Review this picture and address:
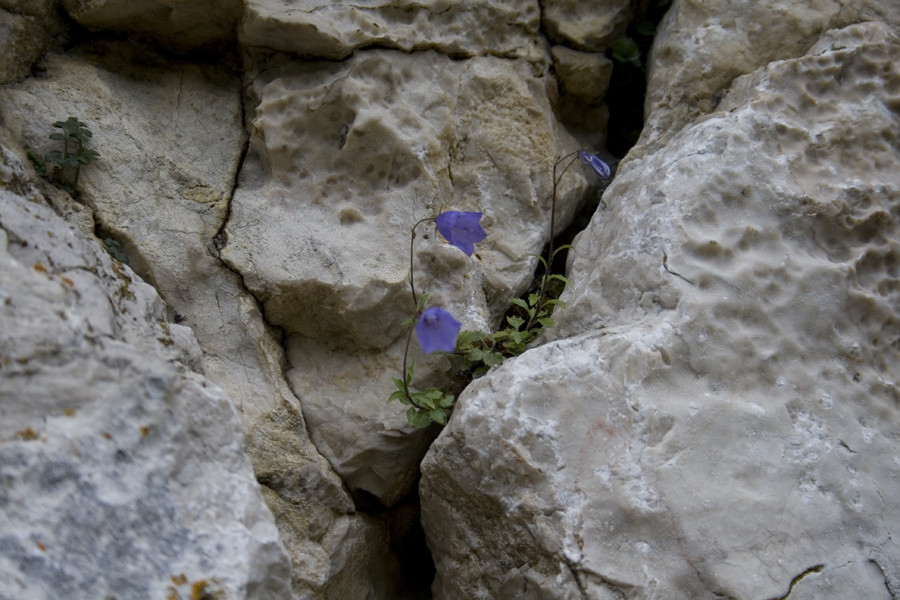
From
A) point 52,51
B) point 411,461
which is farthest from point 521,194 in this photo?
point 52,51

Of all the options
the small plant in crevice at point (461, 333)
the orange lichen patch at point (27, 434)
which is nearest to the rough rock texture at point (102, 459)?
the orange lichen patch at point (27, 434)

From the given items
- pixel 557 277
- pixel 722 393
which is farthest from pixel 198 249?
pixel 722 393

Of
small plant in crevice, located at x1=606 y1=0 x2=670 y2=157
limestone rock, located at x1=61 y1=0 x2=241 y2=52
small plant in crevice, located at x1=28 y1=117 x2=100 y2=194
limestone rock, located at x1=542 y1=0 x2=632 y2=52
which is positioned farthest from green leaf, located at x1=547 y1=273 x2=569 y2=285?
small plant in crevice, located at x1=28 y1=117 x2=100 y2=194

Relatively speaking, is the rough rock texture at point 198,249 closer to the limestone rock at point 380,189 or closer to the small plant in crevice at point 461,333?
the limestone rock at point 380,189

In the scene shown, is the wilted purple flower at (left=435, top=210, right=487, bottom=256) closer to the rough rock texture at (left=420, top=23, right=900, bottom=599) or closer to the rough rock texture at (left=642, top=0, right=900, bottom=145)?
the rough rock texture at (left=420, top=23, right=900, bottom=599)

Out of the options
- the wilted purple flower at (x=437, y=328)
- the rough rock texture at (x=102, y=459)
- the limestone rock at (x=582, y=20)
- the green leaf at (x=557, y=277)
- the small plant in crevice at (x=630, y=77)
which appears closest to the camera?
the rough rock texture at (x=102, y=459)

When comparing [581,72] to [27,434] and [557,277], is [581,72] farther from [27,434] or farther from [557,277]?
[27,434]
